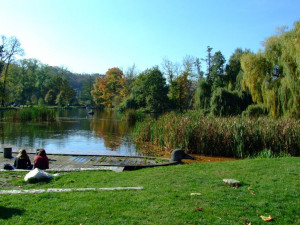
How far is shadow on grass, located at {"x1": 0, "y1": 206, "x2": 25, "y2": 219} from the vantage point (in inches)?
156

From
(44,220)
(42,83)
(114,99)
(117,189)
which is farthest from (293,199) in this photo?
(42,83)

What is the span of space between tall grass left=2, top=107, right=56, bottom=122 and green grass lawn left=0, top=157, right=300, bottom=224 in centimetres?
2404

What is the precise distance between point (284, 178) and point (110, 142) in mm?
12496

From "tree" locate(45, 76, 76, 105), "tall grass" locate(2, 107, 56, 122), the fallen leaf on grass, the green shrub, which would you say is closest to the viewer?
the fallen leaf on grass

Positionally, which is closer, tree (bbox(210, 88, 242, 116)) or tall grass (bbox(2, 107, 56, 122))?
tree (bbox(210, 88, 242, 116))

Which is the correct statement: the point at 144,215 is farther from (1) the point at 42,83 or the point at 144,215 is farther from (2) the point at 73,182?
(1) the point at 42,83

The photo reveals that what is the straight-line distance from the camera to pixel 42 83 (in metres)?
77.6

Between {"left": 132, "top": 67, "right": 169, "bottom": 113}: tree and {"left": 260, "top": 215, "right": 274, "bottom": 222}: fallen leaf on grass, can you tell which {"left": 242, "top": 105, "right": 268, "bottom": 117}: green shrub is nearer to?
{"left": 260, "top": 215, "right": 274, "bottom": 222}: fallen leaf on grass

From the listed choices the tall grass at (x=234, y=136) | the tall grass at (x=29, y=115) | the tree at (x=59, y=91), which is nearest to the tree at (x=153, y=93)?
the tall grass at (x=29, y=115)

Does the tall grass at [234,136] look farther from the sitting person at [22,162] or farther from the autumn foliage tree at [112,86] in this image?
the autumn foliage tree at [112,86]

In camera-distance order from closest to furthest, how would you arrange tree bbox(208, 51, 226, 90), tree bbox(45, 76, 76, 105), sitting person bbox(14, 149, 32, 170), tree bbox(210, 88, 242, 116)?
1. sitting person bbox(14, 149, 32, 170)
2. tree bbox(210, 88, 242, 116)
3. tree bbox(208, 51, 226, 90)
4. tree bbox(45, 76, 76, 105)

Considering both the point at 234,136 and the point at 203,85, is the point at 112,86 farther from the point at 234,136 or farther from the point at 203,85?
the point at 234,136

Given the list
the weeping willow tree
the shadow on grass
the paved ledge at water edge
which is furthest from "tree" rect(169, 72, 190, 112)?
the shadow on grass

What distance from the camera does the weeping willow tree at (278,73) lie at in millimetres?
14992
